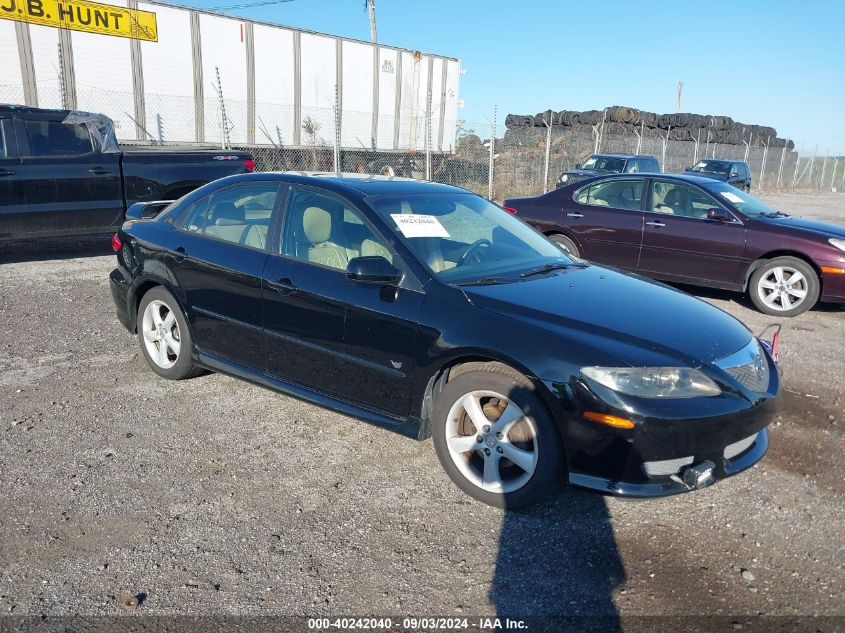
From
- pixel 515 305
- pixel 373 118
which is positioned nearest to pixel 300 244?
pixel 515 305

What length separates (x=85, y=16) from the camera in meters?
13.0

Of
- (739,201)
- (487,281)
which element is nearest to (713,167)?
(739,201)

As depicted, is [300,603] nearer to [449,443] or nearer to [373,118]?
A: [449,443]

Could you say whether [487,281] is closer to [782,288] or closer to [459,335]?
[459,335]

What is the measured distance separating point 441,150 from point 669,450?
18807 millimetres

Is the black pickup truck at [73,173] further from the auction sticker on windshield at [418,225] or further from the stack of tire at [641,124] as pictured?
the stack of tire at [641,124]

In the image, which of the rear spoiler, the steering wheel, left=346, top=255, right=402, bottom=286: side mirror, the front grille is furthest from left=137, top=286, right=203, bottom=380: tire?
the front grille

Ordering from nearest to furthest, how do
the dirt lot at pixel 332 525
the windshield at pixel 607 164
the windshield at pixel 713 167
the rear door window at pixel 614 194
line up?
the dirt lot at pixel 332 525 → the rear door window at pixel 614 194 → the windshield at pixel 607 164 → the windshield at pixel 713 167

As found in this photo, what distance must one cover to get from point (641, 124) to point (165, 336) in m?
28.2

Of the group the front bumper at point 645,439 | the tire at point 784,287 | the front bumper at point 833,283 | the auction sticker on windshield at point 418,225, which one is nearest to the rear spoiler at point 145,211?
the auction sticker on windshield at point 418,225

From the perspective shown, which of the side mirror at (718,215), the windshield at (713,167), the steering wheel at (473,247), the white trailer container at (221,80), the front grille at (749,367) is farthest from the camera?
the windshield at (713,167)

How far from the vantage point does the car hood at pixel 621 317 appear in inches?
123

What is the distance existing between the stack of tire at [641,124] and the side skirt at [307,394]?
22.5m

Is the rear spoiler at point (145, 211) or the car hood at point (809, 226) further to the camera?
the car hood at point (809, 226)
